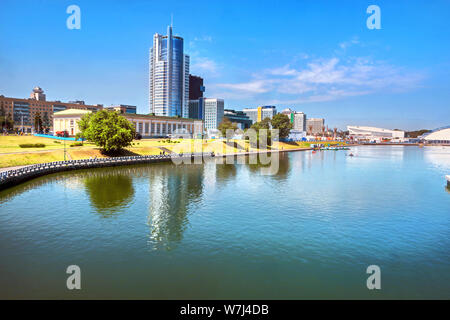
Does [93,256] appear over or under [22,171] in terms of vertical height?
under

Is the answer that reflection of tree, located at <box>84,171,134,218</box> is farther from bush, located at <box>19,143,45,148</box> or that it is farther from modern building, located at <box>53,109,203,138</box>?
modern building, located at <box>53,109,203,138</box>

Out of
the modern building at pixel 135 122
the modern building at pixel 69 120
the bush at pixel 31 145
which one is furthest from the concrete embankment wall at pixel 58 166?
the modern building at pixel 69 120

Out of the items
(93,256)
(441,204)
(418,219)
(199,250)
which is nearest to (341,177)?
(441,204)

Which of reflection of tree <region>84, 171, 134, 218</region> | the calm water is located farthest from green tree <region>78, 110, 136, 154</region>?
the calm water

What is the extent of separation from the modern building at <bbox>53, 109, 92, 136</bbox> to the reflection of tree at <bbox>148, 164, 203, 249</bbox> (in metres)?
101

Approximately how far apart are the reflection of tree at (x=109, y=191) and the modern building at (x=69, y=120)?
94541 mm

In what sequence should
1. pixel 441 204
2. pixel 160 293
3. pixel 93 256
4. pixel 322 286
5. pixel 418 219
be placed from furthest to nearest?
pixel 441 204 → pixel 418 219 → pixel 93 256 → pixel 322 286 → pixel 160 293

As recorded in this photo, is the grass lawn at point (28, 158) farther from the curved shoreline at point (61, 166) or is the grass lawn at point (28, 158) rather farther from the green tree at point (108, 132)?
the green tree at point (108, 132)

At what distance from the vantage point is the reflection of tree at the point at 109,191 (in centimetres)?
4288

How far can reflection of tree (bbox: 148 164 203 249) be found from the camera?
32.0m

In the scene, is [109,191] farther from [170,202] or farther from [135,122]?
[135,122]
